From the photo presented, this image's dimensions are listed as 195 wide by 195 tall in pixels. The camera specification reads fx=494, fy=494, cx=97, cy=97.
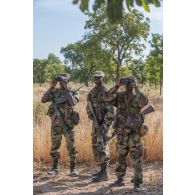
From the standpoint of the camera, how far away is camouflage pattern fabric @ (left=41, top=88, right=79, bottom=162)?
477 cm

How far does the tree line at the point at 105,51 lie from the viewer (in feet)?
14.2

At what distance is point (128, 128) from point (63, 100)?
84 cm

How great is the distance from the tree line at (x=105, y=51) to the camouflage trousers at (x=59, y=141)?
1.70 feet

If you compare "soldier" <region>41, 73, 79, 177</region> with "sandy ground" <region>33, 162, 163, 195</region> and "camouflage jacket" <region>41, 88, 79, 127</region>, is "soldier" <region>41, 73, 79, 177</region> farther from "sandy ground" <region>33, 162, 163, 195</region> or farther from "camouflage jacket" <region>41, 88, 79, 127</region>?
"sandy ground" <region>33, 162, 163, 195</region>

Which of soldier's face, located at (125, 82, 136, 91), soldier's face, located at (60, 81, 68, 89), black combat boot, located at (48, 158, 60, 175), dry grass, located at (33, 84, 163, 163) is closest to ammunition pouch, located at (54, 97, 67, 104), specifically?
soldier's face, located at (60, 81, 68, 89)

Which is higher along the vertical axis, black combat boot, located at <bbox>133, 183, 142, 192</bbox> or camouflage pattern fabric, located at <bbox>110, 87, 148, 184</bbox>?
camouflage pattern fabric, located at <bbox>110, 87, 148, 184</bbox>

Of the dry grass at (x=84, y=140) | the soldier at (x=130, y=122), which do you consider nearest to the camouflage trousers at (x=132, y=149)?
the soldier at (x=130, y=122)

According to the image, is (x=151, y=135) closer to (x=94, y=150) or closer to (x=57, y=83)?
(x=94, y=150)

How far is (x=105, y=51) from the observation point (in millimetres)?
4695

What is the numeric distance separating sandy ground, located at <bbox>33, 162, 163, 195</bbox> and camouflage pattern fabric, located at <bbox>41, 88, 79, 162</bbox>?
21 cm

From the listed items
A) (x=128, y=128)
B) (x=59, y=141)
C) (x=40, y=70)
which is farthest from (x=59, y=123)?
(x=128, y=128)

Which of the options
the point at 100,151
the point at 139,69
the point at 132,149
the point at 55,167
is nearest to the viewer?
the point at 132,149

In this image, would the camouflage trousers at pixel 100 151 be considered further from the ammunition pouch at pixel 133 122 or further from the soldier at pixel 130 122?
the ammunition pouch at pixel 133 122

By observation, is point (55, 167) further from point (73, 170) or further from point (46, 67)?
point (46, 67)
